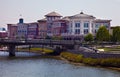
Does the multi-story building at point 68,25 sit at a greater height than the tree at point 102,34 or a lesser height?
greater

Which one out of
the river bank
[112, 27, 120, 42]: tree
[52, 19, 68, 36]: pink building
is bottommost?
the river bank

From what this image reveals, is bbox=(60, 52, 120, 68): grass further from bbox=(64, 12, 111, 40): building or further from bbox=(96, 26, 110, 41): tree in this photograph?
bbox=(64, 12, 111, 40): building

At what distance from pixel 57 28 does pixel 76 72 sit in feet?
280

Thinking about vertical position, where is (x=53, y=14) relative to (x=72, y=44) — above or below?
above

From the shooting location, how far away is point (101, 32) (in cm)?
10006

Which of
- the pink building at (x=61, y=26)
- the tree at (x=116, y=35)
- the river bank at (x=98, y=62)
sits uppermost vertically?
the pink building at (x=61, y=26)

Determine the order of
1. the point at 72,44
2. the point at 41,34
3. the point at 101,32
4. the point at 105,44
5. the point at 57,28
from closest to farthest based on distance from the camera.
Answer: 1. the point at 72,44
2. the point at 105,44
3. the point at 101,32
4. the point at 57,28
5. the point at 41,34

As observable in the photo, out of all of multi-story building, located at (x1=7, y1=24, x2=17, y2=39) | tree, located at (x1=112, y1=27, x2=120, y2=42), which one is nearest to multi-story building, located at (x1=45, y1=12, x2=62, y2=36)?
multi-story building, located at (x1=7, y1=24, x2=17, y2=39)

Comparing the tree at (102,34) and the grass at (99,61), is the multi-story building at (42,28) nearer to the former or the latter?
the tree at (102,34)

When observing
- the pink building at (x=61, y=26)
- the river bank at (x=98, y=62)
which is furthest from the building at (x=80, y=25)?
the river bank at (x=98, y=62)

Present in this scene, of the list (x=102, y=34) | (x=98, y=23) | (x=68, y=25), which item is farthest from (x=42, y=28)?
(x=102, y=34)

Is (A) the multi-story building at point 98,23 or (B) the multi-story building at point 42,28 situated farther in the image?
(B) the multi-story building at point 42,28

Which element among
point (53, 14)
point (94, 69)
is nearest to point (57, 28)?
point (53, 14)

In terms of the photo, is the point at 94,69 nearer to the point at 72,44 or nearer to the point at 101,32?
the point at 72,44
